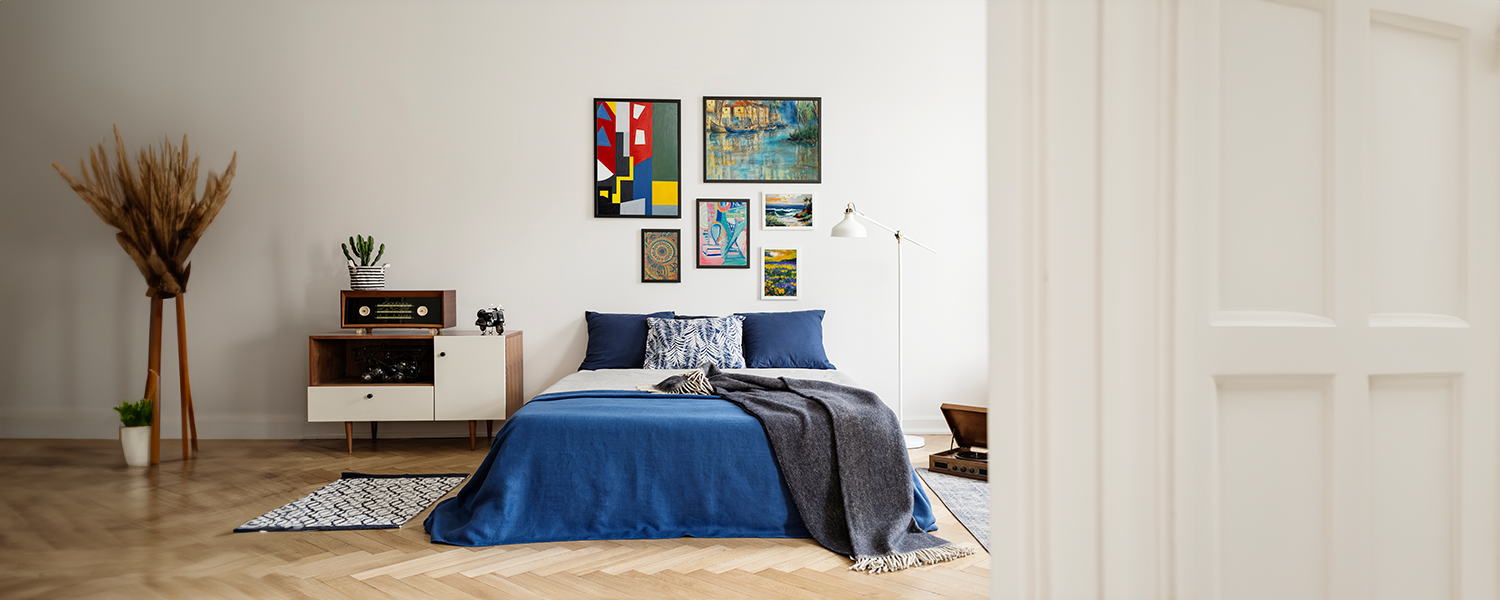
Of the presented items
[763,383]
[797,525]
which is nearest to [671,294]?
[763,383]

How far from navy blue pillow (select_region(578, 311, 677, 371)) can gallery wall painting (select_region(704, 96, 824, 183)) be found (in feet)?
3.37

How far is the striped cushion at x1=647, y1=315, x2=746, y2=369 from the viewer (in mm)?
A: 4008

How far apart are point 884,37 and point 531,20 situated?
7.36ft

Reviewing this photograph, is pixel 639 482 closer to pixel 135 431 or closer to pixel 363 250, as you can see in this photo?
pixel 363 250

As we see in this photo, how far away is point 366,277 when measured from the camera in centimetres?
416

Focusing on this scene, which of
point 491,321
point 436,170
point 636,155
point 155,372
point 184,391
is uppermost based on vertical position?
point 636,155

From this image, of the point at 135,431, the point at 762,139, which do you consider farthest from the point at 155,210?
the point at 762,139

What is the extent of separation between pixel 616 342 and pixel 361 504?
1.61m

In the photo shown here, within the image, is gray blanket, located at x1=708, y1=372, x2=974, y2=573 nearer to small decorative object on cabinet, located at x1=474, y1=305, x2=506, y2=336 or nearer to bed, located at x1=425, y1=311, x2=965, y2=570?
bed, located at x1=425, y1=311, x2=965, y2=570

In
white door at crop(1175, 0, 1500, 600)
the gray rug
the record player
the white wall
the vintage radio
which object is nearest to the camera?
white door at crop(1175, 0, 1500, 600)

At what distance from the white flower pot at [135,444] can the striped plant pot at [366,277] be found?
124 cm

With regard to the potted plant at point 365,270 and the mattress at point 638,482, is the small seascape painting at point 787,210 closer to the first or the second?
the mattress at point 638,482

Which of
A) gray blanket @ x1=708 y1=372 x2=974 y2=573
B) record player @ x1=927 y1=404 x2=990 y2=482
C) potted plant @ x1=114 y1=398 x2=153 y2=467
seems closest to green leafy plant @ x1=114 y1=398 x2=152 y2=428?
potted plant @ x1=114 y1=398 x2=153 y2=467

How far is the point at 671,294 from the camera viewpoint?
4.53 meters
